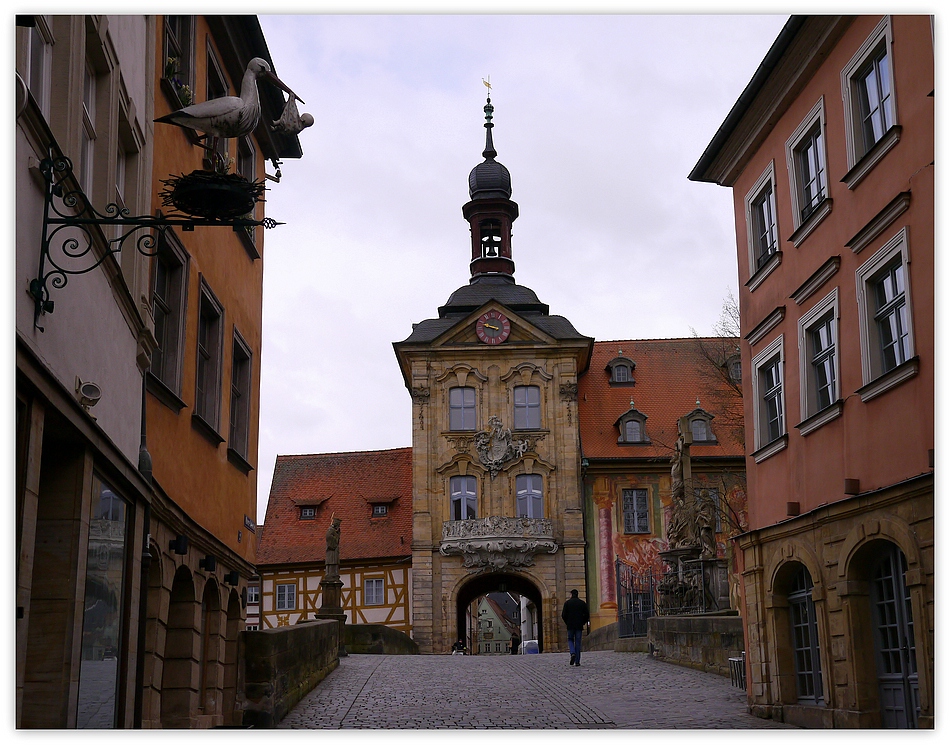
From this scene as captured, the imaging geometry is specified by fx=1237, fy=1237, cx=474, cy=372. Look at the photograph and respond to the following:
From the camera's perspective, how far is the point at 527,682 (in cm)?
2077

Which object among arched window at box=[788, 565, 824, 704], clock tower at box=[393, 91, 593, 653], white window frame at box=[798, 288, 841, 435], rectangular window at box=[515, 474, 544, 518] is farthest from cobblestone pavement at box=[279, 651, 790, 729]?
rectangular window at box=[515, 474, 544, 518]

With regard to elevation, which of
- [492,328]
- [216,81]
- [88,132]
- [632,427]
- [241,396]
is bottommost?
[241,396]

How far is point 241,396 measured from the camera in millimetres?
16875

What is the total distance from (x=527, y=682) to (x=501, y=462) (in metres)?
20.4

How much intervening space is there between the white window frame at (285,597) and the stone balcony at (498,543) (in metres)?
6.56

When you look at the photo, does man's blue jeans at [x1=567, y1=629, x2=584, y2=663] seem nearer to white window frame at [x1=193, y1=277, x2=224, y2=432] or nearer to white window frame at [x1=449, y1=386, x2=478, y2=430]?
white window frame at [x1=193, y1=277, x2=224, y2=432]

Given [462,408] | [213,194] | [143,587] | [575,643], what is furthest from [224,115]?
[462,408]

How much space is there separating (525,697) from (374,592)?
1002 inches

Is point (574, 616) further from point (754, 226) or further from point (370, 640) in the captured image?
point (754, 226)

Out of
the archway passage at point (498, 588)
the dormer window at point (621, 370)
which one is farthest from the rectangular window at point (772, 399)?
the dormer window at point (621, 370)

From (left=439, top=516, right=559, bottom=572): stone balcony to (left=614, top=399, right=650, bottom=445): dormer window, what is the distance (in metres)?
5.14

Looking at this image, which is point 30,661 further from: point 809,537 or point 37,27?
point 809,537

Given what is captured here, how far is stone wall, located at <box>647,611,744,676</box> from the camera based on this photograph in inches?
797

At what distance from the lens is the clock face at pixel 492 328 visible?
139ft
